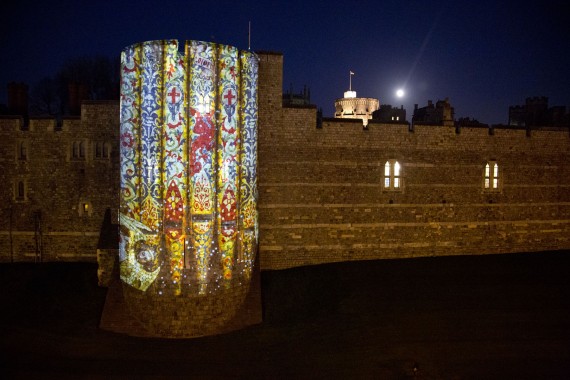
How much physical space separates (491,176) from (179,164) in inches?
517

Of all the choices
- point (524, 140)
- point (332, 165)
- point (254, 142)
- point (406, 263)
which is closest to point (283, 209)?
point (332, 165)

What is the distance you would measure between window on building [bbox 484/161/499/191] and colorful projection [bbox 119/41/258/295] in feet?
37.0

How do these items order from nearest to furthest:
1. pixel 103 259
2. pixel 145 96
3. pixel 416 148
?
1. pixel 145 96
2. pixel 103 259
3. pixel 416 148

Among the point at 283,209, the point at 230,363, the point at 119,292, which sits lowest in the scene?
the point at 230,363

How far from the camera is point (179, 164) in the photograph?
11.9m

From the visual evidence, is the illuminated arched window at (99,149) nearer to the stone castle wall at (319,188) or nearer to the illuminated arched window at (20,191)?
the stone castle wall at (319,188)

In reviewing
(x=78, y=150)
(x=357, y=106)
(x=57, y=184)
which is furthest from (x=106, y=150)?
(x=357, y=106)

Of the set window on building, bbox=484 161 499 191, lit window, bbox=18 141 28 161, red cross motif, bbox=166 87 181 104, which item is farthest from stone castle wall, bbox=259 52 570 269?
lit window, bbox=18 141 28 161

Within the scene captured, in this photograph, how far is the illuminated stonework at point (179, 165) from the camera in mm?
11836

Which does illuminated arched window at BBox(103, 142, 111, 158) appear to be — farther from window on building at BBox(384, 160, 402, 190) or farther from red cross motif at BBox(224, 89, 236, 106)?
window on building at BBox(384, 160, 402, 190)

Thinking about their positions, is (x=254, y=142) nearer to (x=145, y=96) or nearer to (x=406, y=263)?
(x=145, y=96)

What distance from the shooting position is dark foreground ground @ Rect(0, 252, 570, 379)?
986 centimetres

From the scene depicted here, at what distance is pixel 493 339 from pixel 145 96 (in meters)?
10.9

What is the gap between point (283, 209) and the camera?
651 inches
